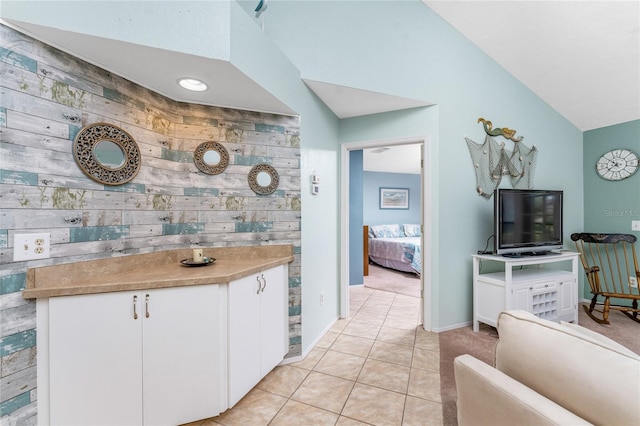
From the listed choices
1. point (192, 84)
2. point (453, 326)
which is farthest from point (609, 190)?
point (192, 84)

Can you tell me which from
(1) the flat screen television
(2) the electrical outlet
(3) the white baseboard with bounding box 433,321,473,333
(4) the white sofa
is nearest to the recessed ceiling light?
(2) the electrical outlet

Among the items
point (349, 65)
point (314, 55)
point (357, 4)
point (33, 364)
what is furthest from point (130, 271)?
point (357, 4)

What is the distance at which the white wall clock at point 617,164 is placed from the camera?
3.07m

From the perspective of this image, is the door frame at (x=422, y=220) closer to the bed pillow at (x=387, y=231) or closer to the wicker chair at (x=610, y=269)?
the wicker chair at (x=610, y=269)

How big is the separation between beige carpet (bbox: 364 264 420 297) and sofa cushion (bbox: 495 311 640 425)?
3.13m

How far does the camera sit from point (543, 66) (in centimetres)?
286

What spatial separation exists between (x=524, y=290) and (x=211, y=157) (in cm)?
302

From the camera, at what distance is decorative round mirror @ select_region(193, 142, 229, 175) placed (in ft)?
6.51

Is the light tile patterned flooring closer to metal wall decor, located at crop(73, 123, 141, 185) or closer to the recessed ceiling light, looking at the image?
metal wall decor, located at crop(73, 123, 141, 185)

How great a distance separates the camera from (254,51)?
164 centimetres

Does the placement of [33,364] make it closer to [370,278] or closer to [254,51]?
[254,51]

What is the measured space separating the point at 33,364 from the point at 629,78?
514cm

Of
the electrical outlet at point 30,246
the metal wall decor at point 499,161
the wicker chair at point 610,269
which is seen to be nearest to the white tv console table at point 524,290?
the wicker chair at point 610,269

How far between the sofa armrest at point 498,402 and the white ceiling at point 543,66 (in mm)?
1793
